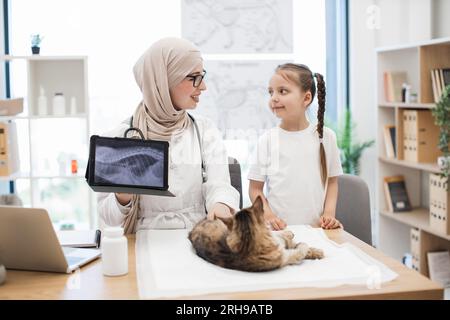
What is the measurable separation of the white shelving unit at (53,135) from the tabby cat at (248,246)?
2.44m

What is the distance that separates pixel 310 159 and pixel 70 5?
99.8 inches

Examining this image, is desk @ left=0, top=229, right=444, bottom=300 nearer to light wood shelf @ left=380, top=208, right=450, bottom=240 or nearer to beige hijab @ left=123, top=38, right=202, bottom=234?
beige hijab @ left=123, top=38, right=202, bottom=234

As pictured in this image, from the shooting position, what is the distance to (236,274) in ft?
4.14

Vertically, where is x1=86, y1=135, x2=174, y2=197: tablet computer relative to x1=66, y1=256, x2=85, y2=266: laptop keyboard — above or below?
above

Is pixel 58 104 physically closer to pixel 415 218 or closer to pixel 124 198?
pixel 124 198

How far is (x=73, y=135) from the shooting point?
3.97 m

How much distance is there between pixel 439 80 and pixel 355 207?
5.22ft

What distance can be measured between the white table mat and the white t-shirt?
663mm

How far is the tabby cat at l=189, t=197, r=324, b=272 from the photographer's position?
125 cm

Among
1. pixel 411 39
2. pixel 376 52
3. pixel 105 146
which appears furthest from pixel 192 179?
pixel 411 39

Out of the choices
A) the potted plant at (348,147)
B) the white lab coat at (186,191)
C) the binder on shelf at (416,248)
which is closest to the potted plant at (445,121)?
the binder on shelf at (416,248)

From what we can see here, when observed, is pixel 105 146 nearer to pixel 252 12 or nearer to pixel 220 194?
pixel 220 194

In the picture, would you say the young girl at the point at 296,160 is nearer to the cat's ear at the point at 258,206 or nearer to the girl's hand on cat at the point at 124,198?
the girl's hand on cat at the point at 124,198

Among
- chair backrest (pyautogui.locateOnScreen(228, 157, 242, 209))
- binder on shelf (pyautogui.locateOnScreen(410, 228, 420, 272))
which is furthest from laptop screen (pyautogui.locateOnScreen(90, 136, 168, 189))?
binder on shelf (pyautogui.locateOnScreen(410, 228, 420, 272))
